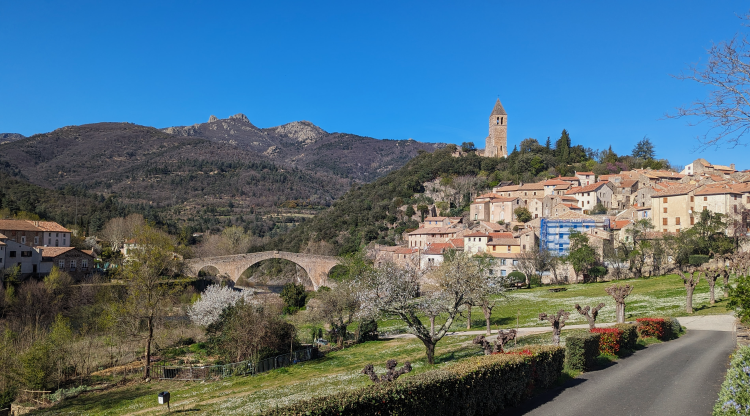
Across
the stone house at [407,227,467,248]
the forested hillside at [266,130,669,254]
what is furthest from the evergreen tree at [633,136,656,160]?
the stone house at [407,227,467,248]

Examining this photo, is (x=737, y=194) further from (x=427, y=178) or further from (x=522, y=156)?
(x=427, y=178)

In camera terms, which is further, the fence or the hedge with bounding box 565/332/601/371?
the fence

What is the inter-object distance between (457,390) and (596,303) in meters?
28.0

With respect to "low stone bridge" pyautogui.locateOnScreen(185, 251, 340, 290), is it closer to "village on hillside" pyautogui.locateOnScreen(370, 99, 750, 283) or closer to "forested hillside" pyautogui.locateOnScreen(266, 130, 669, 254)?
"village on hillside" pyautogui.locateOnScreen(370, 99, 750, 283)

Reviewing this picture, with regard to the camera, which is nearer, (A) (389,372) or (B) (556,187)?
(A) (389,372)

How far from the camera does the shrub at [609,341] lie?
50.6 feet

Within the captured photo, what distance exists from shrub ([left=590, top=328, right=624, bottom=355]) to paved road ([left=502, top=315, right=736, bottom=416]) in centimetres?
48

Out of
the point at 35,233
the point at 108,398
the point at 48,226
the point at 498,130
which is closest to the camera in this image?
the point at 108,398

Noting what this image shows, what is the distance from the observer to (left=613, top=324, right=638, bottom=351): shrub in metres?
16.3

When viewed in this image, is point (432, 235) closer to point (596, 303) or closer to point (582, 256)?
point (582, 256)

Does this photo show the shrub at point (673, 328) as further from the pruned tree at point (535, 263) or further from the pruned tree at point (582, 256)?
the pruned tree at point (535, 263)

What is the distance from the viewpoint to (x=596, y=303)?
109ft

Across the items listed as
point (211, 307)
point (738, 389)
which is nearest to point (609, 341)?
point (738, 389)

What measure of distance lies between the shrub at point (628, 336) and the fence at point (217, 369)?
53.3 ft
